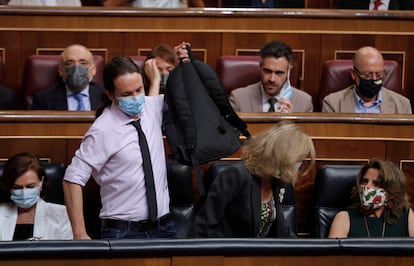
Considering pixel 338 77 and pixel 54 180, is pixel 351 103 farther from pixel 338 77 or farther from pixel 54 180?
pixel 54 180

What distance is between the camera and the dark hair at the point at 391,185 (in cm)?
192

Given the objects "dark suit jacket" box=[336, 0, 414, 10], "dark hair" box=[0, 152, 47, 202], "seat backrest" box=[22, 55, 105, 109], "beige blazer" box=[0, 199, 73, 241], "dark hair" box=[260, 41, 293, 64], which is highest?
"dark suit jacket" box=[336, 0, 414, 10]

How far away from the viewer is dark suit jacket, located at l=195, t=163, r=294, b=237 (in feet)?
5.13

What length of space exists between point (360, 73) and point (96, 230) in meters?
0.80

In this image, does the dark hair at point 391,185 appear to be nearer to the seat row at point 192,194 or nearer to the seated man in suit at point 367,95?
the seat row at point 192,194

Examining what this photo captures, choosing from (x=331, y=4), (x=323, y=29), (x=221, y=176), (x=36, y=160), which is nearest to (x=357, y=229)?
(x=221, y=176)

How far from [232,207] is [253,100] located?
0.78 m

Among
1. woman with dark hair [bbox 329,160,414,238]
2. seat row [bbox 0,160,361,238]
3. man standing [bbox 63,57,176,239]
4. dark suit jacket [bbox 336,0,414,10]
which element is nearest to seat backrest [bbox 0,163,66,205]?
seat row [bbox 0,160,361,238]

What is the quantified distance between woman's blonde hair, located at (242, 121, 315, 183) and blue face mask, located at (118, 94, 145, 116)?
25 cm

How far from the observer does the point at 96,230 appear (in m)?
2.00

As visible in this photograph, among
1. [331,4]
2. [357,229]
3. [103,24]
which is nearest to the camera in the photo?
[357,229]

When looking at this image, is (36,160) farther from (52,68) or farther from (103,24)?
(103,24)

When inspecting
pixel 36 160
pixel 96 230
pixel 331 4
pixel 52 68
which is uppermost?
pixel 331 4

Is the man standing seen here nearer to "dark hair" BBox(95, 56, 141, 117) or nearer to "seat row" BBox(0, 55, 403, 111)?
"dark hair" BBox(95, 56, 141, 117)
